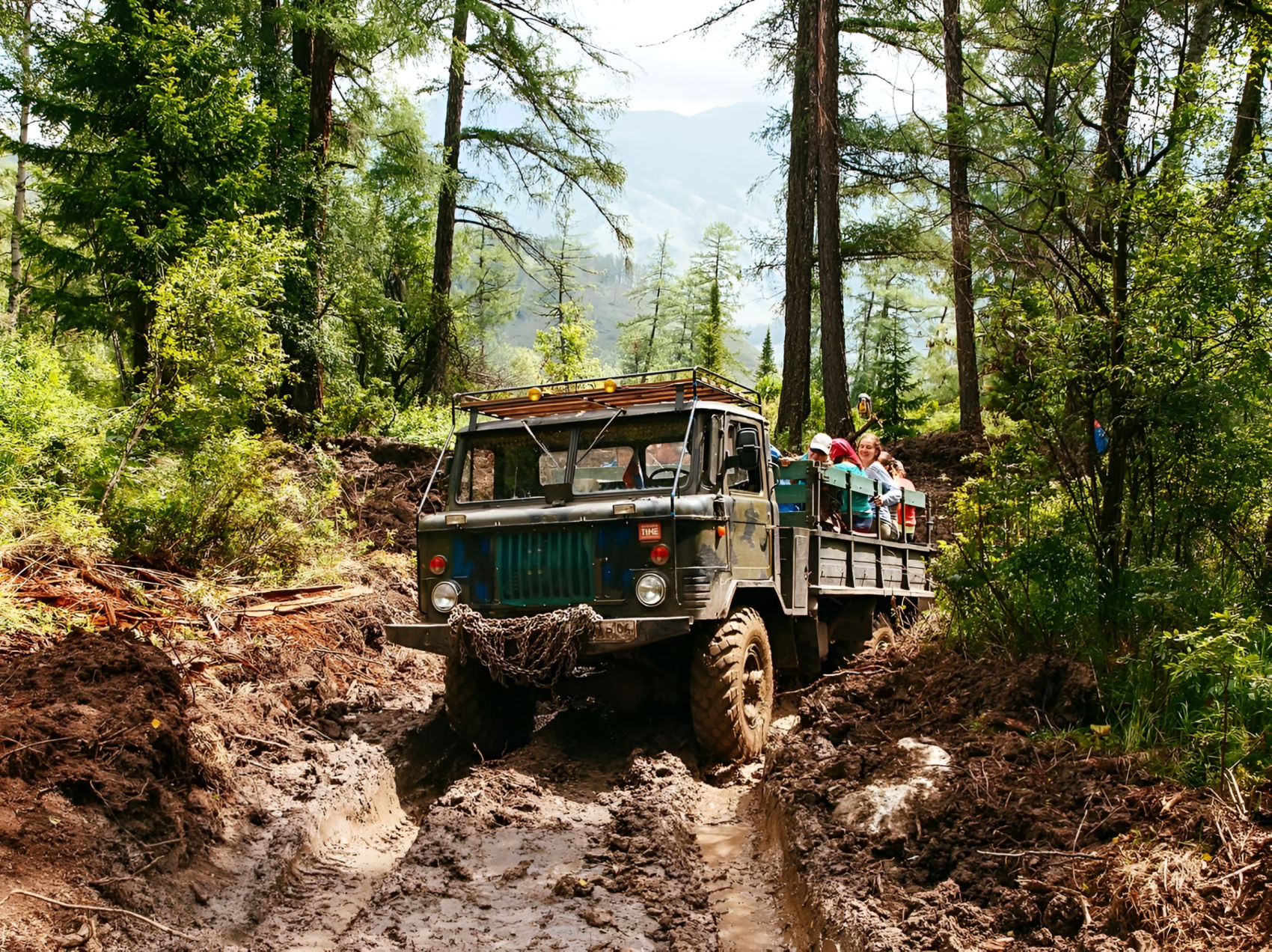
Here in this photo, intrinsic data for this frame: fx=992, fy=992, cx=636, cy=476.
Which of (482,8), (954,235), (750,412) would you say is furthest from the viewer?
(482,8)

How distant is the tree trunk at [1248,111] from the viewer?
19.4 ft

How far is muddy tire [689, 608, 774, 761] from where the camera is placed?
6816 millimetres

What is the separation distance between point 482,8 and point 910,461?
36.8ft

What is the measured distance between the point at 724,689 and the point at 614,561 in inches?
45.7

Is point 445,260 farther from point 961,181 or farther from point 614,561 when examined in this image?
point 614,561

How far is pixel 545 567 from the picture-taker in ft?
23.0

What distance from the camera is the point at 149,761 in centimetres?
526

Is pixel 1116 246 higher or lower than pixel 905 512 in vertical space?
higher

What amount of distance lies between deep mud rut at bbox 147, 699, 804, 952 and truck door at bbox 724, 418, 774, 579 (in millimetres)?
1412

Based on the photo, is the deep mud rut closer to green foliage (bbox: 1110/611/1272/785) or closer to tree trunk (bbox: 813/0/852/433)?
green foliage (bbox: 1110/611/1272/785)

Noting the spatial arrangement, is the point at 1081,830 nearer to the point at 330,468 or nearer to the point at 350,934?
the point at 350,934

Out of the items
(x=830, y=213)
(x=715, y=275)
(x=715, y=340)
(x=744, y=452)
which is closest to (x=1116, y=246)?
(x=744, y=452)

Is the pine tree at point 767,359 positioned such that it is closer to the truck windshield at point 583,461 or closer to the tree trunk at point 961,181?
the tree trunk at point 961,181

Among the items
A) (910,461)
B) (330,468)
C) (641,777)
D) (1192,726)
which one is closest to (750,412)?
(641,777)
